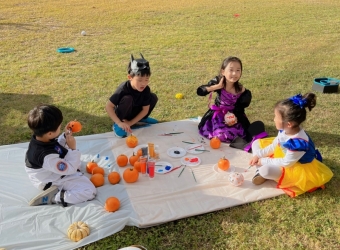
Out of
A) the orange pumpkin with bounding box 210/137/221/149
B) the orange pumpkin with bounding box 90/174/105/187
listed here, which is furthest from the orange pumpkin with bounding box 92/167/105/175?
the orange pumpkin with bounding box 210/137/221/149

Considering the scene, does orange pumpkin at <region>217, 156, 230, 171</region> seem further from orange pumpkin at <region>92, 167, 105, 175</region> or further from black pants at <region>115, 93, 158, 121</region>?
black pants at <region>115, 93, 158, 121</region>

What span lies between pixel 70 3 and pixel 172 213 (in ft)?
49.1

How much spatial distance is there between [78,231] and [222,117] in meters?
2.64

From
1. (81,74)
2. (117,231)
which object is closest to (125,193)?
(117,231)

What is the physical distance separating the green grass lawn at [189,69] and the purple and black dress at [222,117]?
0.58 metres

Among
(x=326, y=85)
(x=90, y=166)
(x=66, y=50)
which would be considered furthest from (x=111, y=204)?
(x=66, y=50)

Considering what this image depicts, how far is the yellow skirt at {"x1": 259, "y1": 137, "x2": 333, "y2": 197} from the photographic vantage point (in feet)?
11.5

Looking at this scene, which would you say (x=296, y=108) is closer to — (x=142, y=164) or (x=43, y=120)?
(x=142, y=164)

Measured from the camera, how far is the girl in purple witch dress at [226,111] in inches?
181

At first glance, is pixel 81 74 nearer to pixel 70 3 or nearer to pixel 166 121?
pixel 166 121

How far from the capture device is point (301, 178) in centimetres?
351

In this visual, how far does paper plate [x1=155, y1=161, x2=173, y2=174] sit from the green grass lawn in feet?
2.76

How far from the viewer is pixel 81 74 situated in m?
7.09

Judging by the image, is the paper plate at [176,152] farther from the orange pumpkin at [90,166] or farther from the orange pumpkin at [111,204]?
the orange pumpkin at [111,204]
